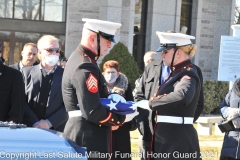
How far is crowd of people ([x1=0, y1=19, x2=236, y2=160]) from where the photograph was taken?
5.00 metres

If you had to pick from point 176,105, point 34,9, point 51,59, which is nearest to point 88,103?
point 176,105

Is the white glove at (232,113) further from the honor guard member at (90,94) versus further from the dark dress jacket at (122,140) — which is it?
the honor guard member at (90,94)

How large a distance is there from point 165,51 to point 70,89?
4.02ft

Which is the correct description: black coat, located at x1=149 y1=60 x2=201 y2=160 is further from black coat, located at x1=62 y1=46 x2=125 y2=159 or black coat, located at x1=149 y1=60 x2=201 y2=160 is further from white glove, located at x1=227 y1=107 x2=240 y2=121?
white glove, located at x1=227 y1=107 x2=240 y2=121

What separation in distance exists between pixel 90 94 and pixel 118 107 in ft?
1.12

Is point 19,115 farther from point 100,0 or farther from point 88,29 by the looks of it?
point 100,0

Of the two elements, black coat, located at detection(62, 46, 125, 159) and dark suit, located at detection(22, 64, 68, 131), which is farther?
dark suit, located at detection(22, 64, 68, 131)

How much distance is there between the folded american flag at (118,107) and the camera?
502 cm

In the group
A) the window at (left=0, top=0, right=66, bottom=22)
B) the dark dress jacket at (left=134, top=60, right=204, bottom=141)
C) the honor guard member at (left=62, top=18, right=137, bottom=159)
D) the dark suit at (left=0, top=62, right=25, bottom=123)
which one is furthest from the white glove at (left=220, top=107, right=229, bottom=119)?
the window at (left=0, top=0, right=66, bottom=22)

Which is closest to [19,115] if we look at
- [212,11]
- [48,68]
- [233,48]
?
[48,68]

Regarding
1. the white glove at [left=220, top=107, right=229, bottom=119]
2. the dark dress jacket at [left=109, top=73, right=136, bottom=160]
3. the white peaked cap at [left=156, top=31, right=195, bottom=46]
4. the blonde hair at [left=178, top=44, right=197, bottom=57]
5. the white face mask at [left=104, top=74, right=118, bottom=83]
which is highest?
the white peaked cap at [left=156, top=31, right=195, bottom=46]

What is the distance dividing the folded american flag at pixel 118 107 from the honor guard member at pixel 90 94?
4 cm

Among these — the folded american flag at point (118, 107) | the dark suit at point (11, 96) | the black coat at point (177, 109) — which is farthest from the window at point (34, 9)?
the folded american flag at point (118, 107)

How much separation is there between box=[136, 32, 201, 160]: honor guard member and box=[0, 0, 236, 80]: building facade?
11.7 metres
